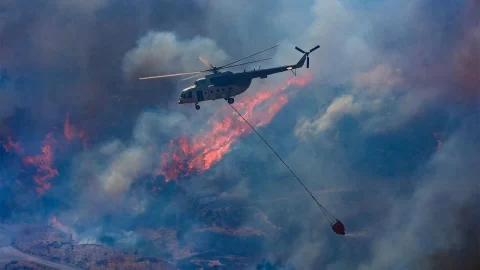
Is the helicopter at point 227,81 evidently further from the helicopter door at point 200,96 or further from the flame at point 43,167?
the flame at point 43,167

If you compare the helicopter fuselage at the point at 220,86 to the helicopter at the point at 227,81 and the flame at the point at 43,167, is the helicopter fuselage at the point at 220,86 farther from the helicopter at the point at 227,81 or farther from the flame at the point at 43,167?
the flame at the point at 43,167

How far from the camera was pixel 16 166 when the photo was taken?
71.1 m

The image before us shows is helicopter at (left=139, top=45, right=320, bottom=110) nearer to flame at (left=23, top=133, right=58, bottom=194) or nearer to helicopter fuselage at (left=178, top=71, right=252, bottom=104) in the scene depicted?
helicopter fuselage at (left=178, top=71, right=252, bottom=104)

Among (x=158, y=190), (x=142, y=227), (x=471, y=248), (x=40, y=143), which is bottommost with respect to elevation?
(x=471, y=248)

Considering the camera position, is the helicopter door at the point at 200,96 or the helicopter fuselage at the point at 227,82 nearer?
the helicopter fuselage at the point at 227,82

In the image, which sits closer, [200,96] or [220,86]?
[220,86]

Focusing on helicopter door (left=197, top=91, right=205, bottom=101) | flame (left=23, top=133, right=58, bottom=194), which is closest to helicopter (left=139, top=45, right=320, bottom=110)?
helicopter door (left=197, top=91, right=205, bottom=101)

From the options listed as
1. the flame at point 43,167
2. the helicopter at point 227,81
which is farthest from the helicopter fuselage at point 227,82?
the flame at point 43,167

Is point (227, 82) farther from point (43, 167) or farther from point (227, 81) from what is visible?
point (43, 167)

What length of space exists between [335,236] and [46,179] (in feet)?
123

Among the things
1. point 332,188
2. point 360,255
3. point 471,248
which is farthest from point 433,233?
point 332,188

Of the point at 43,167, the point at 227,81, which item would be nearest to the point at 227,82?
the point at 227,81

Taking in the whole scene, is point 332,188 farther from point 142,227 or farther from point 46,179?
point 46,179

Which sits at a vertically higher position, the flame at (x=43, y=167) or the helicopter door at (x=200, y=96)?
the flame at (x=43, y=167)
